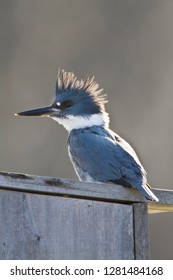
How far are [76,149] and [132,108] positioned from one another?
6.11m

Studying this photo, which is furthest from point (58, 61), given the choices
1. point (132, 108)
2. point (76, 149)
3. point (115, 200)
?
point (115, 200)

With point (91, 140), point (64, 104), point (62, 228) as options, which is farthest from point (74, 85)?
point (62, 228)

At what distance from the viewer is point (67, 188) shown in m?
5.92

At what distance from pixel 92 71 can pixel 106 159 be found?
257 inches

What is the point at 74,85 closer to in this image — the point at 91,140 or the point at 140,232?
the point at 91,140

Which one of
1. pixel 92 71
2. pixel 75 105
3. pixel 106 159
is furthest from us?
pixel 92 71

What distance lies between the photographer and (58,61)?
13594 mm

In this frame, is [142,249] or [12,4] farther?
[12,4]

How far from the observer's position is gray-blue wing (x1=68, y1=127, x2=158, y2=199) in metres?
6.46

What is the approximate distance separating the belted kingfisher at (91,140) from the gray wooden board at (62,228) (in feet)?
0.83
